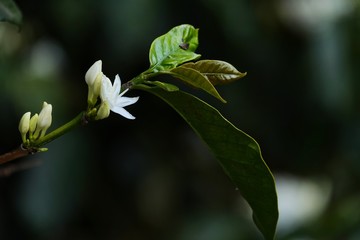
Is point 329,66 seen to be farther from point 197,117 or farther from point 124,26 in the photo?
point 197,117

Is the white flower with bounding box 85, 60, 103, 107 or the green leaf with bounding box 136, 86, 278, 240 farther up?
the white flower with bounding box 85, 60, 103, 107

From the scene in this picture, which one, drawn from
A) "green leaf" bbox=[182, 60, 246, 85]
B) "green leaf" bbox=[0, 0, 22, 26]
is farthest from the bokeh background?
"green leaf" bbox=[182, 60, 246, 85]

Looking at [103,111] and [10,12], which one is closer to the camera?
[103,111]

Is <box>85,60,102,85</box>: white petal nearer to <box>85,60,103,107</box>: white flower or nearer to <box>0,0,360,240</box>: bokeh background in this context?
<box>85,60,103,107</box>: white flower

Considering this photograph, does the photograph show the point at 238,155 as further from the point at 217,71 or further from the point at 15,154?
the point at 15,154

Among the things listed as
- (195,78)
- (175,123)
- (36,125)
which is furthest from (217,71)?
(175,123)
